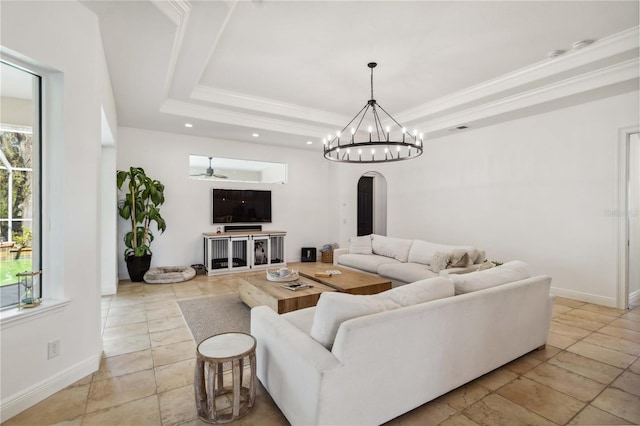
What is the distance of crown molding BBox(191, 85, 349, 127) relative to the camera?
4.69 m

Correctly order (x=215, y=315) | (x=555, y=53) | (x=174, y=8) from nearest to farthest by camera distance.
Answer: (x=174, y=8), (x=555, y=53), (x=215, y=315)

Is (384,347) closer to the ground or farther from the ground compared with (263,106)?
closer to the ground

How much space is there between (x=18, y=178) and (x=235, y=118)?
3.50m

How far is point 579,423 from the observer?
187cm

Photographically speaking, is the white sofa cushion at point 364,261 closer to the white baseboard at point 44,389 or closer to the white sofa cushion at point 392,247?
the white sofa cushion at point 392,247

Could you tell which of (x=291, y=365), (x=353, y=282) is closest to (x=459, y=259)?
(x=353, y=282)

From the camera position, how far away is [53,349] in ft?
6.98

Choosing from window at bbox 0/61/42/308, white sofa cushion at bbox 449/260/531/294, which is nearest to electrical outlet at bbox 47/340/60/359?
window at bbox 0/61/42/308

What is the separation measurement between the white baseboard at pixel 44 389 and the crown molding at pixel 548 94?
5.66 meters

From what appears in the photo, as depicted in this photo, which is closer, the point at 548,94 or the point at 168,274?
the point at 548,94

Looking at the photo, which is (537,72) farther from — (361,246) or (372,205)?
(372,205)

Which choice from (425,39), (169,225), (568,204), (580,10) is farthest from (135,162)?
(568,204)

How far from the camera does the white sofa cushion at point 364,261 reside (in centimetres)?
487

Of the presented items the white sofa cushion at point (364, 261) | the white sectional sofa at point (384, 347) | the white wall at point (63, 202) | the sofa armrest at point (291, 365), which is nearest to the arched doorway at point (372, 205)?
the white sofa cushion at point (364, 261)
